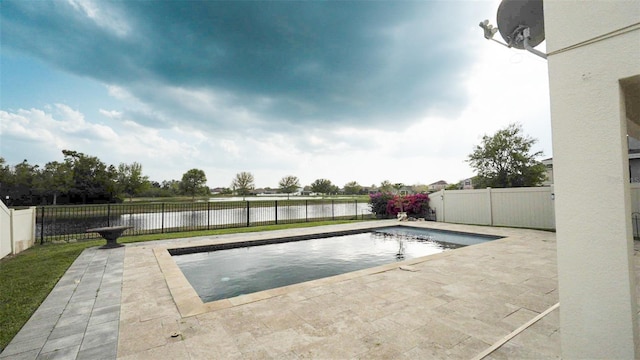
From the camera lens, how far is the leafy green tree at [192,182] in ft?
163

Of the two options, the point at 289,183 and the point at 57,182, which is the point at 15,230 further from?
the point at 289,183

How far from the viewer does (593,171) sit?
1.63m

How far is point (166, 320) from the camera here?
10.1ft

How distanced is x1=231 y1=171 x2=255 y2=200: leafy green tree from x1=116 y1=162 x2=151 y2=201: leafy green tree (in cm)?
1769

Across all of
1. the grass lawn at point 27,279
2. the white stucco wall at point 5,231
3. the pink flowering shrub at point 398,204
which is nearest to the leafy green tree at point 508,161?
the pink flowering shrub at point 398,204

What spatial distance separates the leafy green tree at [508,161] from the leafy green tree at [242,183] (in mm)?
45907

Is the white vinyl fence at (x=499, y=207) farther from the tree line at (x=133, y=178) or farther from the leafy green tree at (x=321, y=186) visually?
the leafy green tree at (x=321, y=186)

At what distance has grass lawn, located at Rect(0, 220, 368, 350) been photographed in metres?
3.10

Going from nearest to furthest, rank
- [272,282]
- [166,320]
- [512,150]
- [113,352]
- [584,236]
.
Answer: [584,236] → [113,352] → [166,320] → [272,282] → [512,150]

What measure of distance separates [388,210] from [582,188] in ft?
45.4

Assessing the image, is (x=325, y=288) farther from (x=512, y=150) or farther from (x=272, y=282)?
(x=512, y=150)

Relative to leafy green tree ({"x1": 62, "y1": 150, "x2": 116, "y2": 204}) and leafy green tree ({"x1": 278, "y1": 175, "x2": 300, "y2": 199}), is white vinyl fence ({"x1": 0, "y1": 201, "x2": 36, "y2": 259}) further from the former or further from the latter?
leafy green tree ({"x1": 278, "y1": 175, "x2": 300, "y2": 199})

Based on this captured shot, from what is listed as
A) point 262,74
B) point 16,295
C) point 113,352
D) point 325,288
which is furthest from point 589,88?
point 262,74

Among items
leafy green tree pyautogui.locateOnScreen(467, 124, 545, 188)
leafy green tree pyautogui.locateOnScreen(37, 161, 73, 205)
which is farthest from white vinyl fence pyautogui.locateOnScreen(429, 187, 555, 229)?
leafy green tree pyautogui.locateOnScreen(37, 161, 73, 205)
